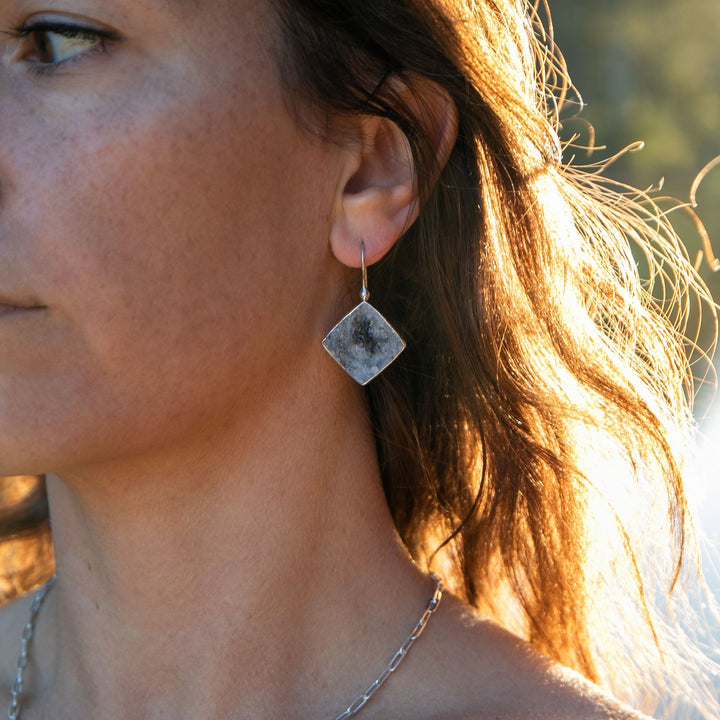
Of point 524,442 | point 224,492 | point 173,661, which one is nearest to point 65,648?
point 173,661

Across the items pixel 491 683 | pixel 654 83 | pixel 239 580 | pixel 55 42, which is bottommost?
pixel 491 683

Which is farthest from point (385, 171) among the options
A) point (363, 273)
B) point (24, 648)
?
point (24, 648)

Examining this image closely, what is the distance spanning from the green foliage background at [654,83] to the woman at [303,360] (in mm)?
1240

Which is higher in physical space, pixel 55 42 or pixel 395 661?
pixel 55 42

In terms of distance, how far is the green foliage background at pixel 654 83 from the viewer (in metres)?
3.12

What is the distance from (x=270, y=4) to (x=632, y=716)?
1303 millimetres

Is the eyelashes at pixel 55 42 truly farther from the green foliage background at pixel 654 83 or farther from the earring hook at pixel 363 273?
the green foliage background at pixel 654 83

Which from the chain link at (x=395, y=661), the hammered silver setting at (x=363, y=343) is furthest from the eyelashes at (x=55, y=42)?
the chain link at (x=395, y=661)

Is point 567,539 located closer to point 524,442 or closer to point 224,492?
point 524,442

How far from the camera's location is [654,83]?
10.9ft

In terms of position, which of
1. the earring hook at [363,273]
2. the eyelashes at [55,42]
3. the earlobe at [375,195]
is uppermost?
the eyelashes at [55,42]

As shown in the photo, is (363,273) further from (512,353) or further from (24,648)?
(24,648)

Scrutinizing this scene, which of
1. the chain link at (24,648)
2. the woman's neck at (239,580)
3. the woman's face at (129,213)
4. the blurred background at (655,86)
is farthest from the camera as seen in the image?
the blurred background at (655,86)

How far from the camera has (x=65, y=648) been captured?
5.76ft
